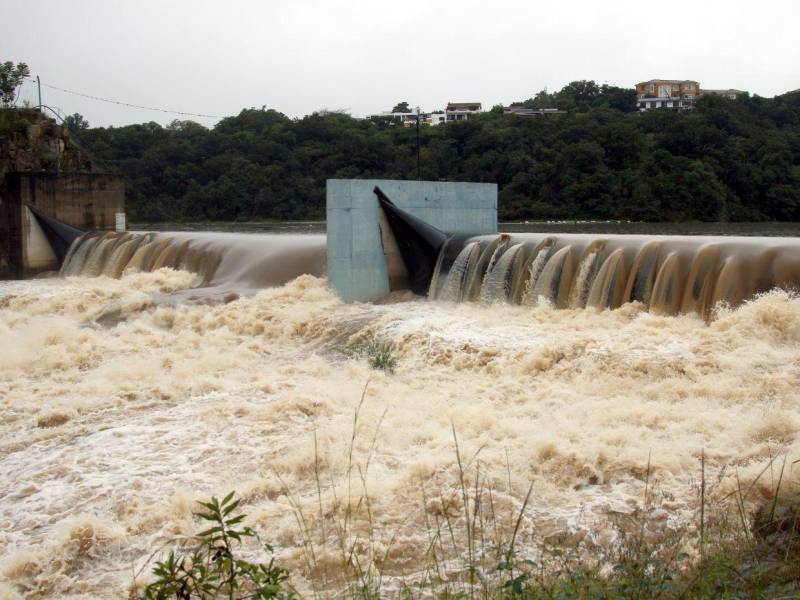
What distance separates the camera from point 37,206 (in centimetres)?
1994

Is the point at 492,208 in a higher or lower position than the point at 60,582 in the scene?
higher

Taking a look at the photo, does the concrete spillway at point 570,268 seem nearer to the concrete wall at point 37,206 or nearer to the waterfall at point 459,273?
the waterfall at point 459,273

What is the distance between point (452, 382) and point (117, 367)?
3.87 meters

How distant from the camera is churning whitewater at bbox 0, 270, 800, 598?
480 cm

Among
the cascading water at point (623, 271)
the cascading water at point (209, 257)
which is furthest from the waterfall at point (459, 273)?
the cascading water at point (209, 257)

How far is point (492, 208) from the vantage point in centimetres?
1417

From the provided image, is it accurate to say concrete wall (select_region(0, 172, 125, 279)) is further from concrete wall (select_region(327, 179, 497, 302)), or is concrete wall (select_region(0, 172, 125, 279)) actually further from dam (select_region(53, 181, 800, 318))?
concrete wall (select_region(327, 179, 497, 302))

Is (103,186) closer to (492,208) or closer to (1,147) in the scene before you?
(1,147)

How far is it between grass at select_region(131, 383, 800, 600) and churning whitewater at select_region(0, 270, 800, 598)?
5cm

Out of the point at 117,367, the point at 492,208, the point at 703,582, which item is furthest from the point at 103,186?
the point at 703,582

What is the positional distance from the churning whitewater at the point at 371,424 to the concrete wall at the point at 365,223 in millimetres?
1403

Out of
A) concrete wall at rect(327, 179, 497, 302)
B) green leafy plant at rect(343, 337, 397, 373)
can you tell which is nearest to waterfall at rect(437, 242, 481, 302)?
concrete wall at rect(327, 179, 497, 302)

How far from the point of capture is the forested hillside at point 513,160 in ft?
84.4

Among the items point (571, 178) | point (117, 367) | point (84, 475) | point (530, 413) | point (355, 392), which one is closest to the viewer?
point (84, 475)
